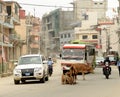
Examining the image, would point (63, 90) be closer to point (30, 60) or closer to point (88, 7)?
point (30, 60)

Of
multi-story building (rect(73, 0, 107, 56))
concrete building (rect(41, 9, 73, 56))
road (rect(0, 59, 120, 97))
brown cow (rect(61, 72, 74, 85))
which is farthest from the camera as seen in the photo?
concrete building (rect(41, 9, 73, 56))

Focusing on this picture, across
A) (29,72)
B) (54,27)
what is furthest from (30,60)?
(54,27)

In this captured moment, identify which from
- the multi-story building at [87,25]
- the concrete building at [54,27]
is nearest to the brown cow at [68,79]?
the multi-story building at [87,25]

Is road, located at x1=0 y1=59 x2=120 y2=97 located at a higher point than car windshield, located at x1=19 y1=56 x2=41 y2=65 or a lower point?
lower

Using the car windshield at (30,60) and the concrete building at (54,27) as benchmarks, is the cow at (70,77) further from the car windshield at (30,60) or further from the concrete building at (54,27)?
the concrete building at (54,27)

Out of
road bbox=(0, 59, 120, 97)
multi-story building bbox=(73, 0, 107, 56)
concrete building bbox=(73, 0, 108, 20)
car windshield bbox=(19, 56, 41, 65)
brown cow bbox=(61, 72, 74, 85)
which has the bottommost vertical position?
road bbox=(0, 59, 120, 97)

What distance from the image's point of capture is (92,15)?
15162 cm

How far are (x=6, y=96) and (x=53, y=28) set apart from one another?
542ft

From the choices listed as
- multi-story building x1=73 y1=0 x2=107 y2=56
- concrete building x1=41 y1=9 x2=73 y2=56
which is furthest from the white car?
concrete building x1=41 y1=9 x2=73 y2=56

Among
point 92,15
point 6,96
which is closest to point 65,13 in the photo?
point 92,15

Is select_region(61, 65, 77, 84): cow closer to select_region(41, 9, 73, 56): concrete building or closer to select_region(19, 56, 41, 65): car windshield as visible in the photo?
select_region(19, 56, 41, 65): car windshield

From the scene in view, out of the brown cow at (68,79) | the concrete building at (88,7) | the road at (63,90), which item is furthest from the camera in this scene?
the concrete building at (88,7)

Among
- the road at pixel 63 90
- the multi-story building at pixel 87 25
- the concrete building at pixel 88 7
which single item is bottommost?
the road at pixel 63 90

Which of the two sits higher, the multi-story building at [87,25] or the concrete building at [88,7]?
the concrete building at [88,7]
